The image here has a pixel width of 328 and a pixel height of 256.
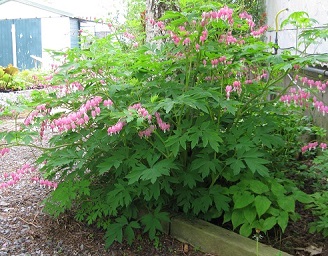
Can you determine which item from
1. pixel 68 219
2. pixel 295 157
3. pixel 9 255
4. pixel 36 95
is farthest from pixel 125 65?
pixel 295 157

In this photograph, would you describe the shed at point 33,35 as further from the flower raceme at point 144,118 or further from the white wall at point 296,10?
the flower raceme at point 144,118

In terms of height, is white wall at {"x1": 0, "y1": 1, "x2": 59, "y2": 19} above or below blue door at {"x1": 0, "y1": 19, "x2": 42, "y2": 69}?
above

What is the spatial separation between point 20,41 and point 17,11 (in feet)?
6.32

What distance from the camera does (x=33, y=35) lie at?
17.5 meters

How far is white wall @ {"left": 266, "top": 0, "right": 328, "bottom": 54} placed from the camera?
4234 mm

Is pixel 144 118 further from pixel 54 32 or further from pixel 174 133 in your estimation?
pixel 54 32

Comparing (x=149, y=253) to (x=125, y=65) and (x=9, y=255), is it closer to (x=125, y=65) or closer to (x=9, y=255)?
(x=9, y=255)

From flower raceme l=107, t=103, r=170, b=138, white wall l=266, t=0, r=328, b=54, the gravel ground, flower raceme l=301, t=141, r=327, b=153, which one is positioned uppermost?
white wall l=266, t=0, r=328, b=54

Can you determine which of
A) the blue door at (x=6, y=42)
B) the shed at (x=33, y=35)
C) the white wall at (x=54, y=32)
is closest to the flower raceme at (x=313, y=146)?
the shed at (x=33, y=35)

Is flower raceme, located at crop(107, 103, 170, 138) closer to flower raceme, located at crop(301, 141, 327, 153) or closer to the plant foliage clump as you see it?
the plant foliage clump

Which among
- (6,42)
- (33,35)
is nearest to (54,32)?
(33,35)

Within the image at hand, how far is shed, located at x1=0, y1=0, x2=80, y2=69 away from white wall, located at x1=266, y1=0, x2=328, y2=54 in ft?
37.8

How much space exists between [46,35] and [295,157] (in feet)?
51.7

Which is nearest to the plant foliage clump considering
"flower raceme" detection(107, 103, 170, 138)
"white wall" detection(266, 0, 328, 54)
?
"flower raceme" detection(107, 103, 170, 138)
